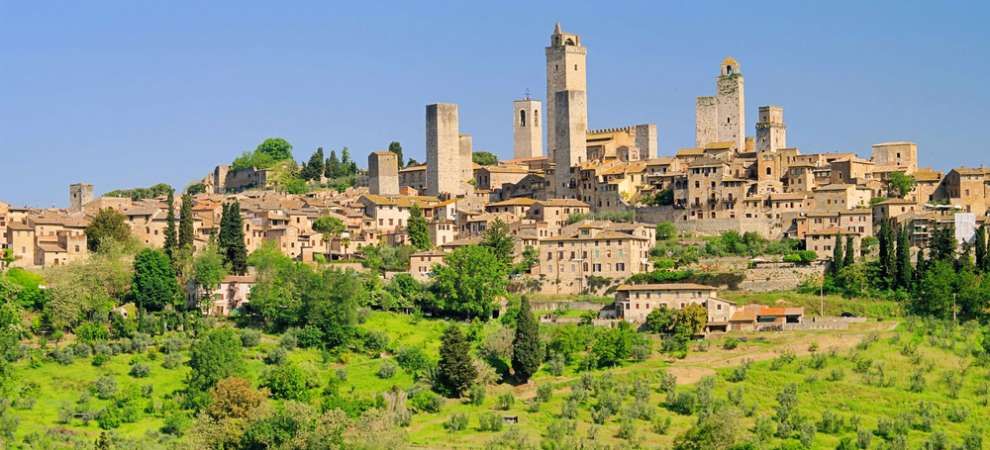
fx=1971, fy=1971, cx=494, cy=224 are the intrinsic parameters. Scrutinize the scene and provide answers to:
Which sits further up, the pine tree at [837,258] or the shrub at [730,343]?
the pine tree at [837,258]

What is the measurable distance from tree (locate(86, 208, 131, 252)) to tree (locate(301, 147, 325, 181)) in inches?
1140

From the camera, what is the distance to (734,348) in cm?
6750

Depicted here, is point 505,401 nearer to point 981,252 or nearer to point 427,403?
point 427,403

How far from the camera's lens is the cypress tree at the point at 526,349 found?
65.5 metres

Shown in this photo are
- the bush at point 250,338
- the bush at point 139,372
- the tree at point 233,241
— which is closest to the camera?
the bush at point 139,372

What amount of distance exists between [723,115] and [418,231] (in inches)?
812

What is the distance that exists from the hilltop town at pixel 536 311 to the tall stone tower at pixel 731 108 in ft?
6.93

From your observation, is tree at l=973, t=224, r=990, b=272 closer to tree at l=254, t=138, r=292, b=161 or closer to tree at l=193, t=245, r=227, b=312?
tree at l=193, t=245, r=227, b=312

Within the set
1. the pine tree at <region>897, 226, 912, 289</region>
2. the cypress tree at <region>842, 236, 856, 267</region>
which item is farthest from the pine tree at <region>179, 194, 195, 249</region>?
the pine tree at <region>897, 226, 912, 289</region>

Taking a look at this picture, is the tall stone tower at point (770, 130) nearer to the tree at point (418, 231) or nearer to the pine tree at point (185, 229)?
the tree at point (418, 231)

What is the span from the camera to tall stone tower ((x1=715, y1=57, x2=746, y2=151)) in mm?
94000

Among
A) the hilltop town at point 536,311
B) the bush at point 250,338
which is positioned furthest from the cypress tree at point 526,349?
the bush at point 250,338

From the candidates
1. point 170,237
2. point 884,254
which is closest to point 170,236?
point 170,237

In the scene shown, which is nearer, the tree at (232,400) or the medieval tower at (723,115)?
the tree at (232,400)
